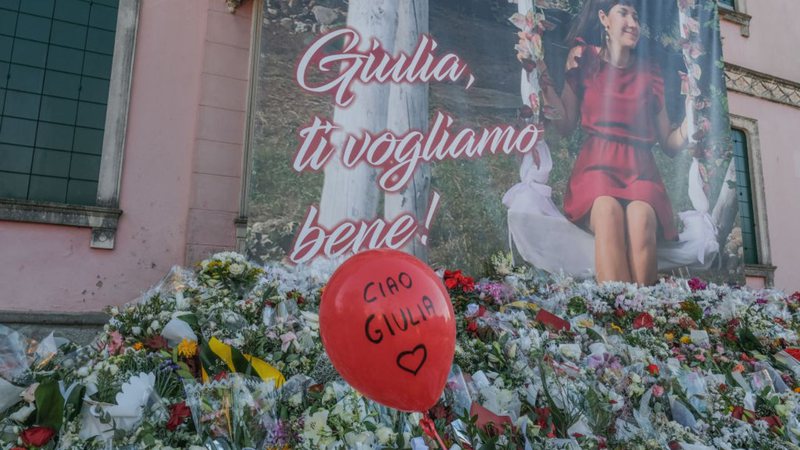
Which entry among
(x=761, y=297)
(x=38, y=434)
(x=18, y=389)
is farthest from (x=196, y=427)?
(x=761, y=297)

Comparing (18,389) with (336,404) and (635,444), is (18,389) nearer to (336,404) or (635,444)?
(336,404)

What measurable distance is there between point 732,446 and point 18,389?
3.35 metres

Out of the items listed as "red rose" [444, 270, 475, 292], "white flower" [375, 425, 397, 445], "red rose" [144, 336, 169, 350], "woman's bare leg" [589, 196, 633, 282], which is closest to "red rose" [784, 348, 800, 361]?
"red rose" [444, 270, 475, 292]

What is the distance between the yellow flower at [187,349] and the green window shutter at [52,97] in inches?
179

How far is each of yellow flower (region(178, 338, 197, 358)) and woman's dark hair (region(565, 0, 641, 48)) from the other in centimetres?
650

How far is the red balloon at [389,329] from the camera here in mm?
1678

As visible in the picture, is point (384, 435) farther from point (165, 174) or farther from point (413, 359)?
point (165, 174)

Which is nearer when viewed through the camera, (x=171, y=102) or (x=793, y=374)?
(x=793, y=374)

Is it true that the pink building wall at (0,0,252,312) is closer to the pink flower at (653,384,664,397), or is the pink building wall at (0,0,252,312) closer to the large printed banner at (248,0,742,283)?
the large printed banner at (248,0,742,283)

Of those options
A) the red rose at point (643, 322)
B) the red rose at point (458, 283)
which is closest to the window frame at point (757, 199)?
the red rose at point (643, 322)

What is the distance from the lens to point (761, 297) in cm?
589

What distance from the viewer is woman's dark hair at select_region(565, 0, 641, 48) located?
7.44 meters

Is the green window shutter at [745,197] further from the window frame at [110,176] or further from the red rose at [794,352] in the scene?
the window frame at [110,176]

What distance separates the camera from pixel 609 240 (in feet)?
23.0
